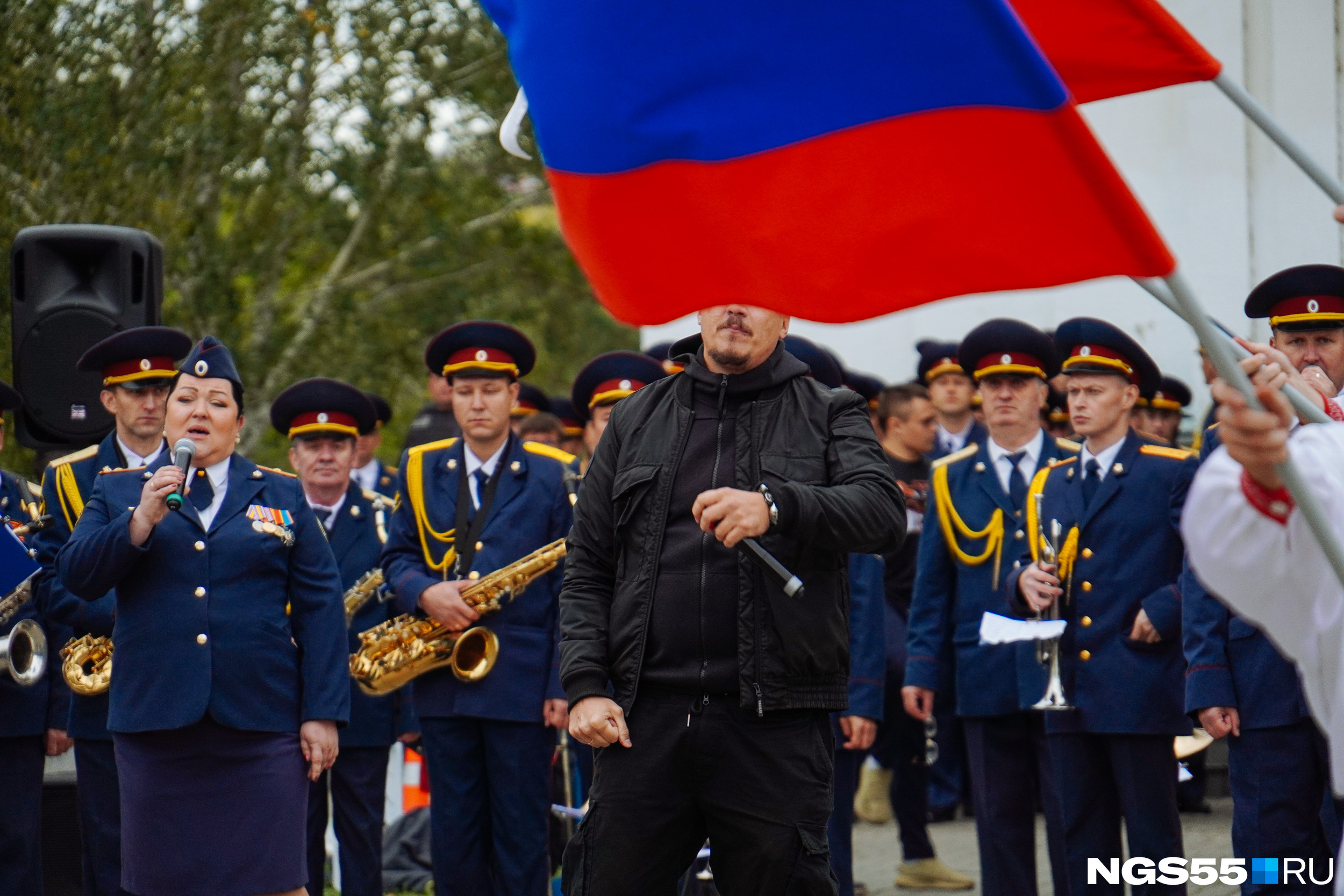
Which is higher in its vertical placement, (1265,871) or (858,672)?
(858,672)

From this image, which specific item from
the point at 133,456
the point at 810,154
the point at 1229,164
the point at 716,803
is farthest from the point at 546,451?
the point at 1229,164

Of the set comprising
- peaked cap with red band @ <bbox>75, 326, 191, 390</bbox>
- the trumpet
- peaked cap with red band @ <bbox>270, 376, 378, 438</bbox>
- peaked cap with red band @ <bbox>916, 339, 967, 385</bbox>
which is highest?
peaked cap with red band @ <bbox>916, 339, 967, 385</bbox>

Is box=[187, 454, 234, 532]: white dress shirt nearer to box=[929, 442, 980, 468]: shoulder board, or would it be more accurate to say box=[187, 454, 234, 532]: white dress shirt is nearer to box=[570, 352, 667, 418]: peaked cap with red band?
box=[570, 352, 667, 418]: peaked cap with red band

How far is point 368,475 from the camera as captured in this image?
10.4 m

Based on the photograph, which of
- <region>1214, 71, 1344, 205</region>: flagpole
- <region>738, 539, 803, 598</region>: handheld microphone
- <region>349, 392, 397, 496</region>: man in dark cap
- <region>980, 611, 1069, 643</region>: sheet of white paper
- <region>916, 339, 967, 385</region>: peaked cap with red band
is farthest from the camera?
<region>916, 339, 967, 385</region>: peaked cap with red band

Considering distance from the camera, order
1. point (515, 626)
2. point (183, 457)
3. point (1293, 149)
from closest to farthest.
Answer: point (1293, 149)
point (183, 457)
point (515, 626)

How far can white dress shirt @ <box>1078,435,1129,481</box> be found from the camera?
683cm

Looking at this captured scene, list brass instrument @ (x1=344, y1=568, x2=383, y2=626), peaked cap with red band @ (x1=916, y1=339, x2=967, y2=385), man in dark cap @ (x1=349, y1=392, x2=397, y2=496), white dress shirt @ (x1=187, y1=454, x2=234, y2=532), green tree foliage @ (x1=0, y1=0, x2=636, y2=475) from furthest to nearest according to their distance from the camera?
green tree foliage @ (x1=0, y1=0, x2=636, y2=475) → peaked cap with red band @ (x1=916, y1=339, x2=967, y2=385) → man in dark cap @ (x1=349, y1=392, x2=397, y2=496) → brass instrument @ (x1=344, y1=568, x2=383, y2=626) → white dress shirt @ (x1=187, y1=454, x2=234, y2=532)

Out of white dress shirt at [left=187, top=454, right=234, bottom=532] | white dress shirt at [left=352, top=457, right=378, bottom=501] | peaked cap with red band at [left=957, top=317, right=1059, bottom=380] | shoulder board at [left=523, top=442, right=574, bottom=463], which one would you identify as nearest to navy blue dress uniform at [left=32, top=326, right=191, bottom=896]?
white dress shirt at [left=187, top=454, right=234, bottom=532]

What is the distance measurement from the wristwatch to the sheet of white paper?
2.45 m

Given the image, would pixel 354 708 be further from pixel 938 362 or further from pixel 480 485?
pixel 938 362

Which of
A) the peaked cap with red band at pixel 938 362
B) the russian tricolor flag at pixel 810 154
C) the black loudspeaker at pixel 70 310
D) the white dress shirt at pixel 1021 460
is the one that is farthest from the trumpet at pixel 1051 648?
the black loudspeaker at pixel 70 310

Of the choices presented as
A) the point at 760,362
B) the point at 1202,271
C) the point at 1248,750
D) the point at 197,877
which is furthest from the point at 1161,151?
the point at 197,877

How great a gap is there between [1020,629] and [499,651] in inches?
87.3
